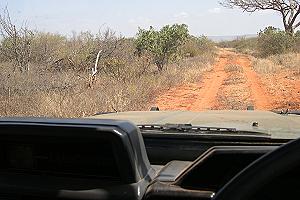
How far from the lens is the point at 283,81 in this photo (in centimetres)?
2091

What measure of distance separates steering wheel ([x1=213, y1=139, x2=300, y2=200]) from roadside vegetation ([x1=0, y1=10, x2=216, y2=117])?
9.60 meters

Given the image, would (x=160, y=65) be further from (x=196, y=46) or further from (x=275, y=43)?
(x=196, y=46)

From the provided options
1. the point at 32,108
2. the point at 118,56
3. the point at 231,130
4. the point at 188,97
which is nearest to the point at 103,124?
the point at 231,130

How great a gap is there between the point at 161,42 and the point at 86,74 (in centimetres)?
957

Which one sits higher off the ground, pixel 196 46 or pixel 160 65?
pixel 196 46

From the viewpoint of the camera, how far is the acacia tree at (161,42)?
25.7 metres

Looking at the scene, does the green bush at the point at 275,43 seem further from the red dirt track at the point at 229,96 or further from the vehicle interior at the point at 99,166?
the vehicle interior at the point at 99,166

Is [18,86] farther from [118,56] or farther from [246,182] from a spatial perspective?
[246,182]

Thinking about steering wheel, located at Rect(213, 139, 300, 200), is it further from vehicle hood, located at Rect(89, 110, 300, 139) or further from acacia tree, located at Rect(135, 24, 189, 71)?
acacia tree, located at Rect(135, 24, 189, 71)

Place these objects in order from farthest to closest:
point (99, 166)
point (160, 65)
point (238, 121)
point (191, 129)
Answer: point (160, 65) < point (238, 121) < point (191, 129) < point (99, 166)

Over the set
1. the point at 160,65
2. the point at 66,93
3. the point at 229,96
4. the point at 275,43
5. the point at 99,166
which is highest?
the point at 275,43

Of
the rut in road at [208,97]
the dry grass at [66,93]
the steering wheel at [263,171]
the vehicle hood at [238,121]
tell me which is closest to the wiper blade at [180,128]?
the vehicle hood at [238,121]

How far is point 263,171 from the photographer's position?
1.23 metres

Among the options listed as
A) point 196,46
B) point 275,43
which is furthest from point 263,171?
point 196,46
